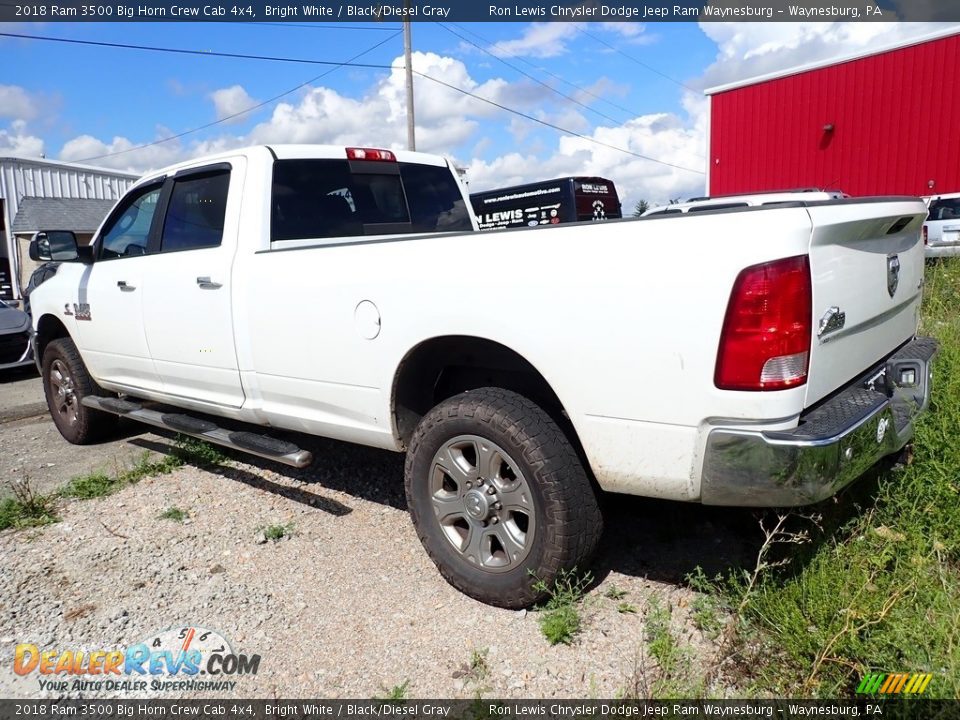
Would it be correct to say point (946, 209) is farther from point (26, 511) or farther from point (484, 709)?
point (26, 511)

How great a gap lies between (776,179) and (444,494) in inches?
699

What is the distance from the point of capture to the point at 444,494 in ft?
10.1

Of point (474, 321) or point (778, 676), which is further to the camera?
point (474, 321)

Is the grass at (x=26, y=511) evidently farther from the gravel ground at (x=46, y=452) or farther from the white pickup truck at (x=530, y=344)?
the white pickup truck at (x=530, y=344)

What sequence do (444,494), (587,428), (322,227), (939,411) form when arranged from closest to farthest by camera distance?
(587,428)
(444,494)
(939,411)
(322,227)

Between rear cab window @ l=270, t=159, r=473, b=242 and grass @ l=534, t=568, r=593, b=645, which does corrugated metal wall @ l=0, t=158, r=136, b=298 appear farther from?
grass @ l=534, t=568, r=593, b=645

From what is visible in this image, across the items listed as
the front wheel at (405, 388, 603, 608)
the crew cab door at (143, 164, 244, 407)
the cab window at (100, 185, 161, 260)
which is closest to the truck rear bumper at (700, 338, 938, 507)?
the front wheel at (405, 388, 603, 608)

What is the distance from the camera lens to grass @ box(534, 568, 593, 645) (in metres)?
2.71

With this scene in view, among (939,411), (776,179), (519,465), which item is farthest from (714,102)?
(519,465)

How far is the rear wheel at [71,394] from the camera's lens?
5.44m

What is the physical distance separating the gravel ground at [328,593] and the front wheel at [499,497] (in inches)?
7.6

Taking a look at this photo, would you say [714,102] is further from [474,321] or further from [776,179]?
[474,321]

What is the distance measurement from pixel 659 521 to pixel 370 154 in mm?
2766

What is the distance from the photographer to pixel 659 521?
3672mm
